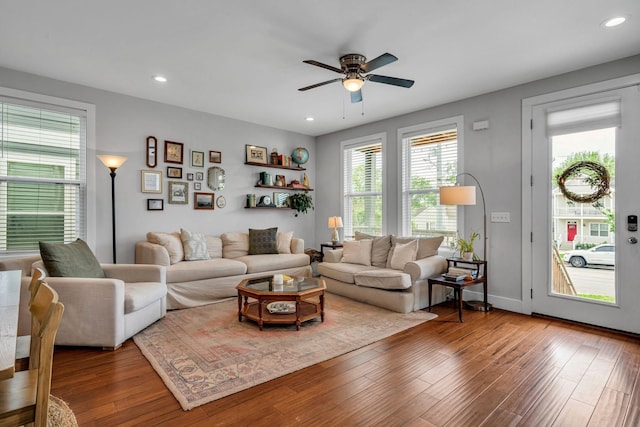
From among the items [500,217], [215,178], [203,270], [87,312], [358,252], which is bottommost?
[87,312]

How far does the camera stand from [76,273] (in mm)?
3043

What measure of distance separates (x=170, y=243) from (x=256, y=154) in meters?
2.15

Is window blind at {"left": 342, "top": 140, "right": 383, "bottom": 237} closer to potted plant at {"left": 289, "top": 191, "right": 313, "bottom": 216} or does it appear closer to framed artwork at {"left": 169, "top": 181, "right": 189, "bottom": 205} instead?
potted plant at {"left": 289, "top": 191, "right": 313, "bottom": 216}

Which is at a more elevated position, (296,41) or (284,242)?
(296,41)

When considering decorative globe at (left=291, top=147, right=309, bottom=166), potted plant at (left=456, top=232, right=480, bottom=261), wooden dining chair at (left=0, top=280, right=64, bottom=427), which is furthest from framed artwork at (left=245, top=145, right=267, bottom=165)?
wooden dining chair at (left=0, top=280, right=64, bottom=427)

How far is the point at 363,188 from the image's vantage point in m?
5.93

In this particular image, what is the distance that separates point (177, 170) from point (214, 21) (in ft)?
8.96

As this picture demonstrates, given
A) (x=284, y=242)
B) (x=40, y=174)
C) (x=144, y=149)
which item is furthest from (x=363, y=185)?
(x=40, y=174)

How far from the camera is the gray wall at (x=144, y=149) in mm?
4238

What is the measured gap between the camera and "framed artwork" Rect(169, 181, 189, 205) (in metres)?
4.89

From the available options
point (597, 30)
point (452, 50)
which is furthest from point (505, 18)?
point (597, 30)

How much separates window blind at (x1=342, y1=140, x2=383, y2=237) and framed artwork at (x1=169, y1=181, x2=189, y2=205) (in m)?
2.71

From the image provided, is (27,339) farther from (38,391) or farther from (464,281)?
(464,281)

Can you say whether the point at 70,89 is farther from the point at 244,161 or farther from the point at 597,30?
the point at 597,30
